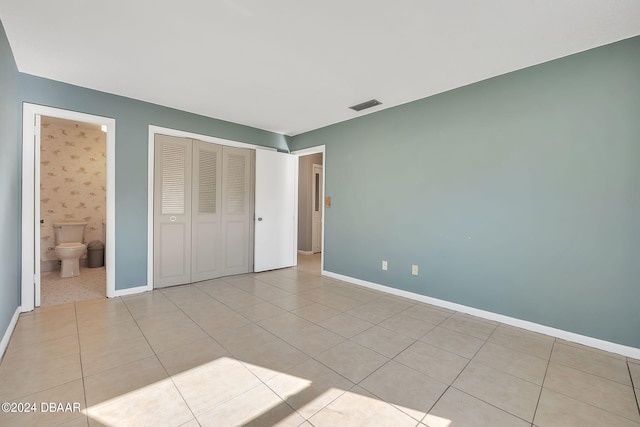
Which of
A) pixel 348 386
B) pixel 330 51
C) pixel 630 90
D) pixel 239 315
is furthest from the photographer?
pixel 239 315

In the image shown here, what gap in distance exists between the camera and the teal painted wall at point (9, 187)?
2.16 meters

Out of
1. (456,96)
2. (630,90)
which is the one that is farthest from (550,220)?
(456,96)

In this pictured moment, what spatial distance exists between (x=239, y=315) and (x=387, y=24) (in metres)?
2.98

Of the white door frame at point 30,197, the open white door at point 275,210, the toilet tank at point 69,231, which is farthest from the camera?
the open white door at point 275,210

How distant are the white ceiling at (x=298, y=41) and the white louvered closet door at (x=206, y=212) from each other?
1.05 m

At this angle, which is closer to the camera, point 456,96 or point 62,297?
point 456,96

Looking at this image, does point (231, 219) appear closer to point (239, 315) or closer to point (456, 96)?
point (239, 315)

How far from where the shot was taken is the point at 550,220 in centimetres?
253

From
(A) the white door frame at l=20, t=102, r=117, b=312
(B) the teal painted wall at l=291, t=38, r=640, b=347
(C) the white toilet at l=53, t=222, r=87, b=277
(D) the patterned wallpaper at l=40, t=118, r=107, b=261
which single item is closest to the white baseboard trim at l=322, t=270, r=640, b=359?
(B) the teal painted wall at l=291, t=38, r=640, b=347

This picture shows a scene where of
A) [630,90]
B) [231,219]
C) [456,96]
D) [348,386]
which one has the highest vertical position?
[456,96]

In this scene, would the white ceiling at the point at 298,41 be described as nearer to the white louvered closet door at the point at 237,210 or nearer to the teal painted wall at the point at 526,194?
the teal painted wall at the point at 526,194

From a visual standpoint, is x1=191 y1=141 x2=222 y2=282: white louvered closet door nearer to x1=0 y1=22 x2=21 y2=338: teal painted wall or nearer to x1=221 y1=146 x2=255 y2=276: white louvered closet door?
x1=221 y1=146 x2=255 y2=276: white louvered closet door

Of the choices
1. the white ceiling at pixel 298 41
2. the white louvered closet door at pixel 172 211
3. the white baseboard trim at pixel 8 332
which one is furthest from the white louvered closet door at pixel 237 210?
the white baseboard trim at pixel 8 332

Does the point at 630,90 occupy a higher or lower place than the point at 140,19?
lower
